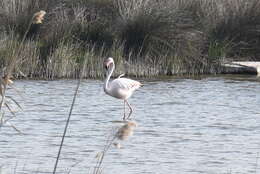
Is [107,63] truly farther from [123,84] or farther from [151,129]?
[151,129]

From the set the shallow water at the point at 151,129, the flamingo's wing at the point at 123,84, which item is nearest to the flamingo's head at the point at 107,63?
the flamingo's wing at the point at 123,84

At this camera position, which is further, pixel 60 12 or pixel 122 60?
pixel 60 12

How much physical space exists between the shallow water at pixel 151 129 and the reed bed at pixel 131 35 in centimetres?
54

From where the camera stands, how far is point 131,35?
1820cm

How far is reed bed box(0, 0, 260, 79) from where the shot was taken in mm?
16891

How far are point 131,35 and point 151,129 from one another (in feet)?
23.0

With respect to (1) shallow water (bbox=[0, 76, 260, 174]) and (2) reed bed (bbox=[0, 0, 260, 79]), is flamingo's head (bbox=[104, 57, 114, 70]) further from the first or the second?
(2) reed bed (bbox=[0, 0, 260, 79])

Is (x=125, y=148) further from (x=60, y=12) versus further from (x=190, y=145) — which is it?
(x=60, y=12)

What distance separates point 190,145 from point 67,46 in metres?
7.07

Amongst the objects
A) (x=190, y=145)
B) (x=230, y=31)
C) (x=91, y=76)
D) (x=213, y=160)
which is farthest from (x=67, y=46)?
(x=213, y=160)

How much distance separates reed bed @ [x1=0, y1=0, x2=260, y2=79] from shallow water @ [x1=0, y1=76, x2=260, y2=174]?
21.3 inches

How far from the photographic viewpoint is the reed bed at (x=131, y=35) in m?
16.9

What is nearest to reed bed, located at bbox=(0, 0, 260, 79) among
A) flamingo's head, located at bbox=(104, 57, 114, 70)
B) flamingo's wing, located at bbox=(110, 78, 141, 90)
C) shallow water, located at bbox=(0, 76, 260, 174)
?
shallow water, located at bbox=(0, 76, 260, 174)

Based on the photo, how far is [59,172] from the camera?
26.7 feet
